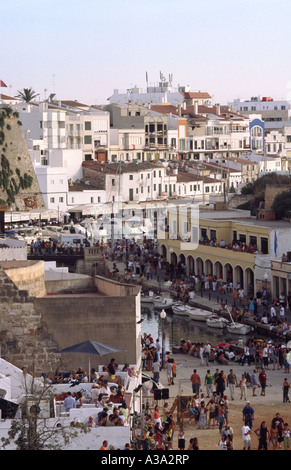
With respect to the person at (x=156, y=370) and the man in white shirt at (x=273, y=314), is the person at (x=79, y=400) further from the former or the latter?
the man in white shirt at (x=273, y=314)

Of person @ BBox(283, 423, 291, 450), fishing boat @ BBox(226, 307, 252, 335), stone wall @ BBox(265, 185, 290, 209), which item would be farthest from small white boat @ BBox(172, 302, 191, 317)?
person @ BBox(283, 423, 291, 450)

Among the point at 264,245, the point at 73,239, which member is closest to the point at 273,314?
the point at 264,245

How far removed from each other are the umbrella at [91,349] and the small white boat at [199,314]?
21.0m

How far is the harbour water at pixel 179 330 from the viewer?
44.2 m

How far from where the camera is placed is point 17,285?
92.2ft

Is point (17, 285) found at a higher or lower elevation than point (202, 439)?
higher

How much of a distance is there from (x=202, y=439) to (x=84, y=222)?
4865 cm

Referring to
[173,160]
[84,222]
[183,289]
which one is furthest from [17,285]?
[173,160]

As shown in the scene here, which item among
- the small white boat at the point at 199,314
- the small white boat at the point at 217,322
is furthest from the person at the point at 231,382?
the small white boat at the point at 199,314

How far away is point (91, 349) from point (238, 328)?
62.2 ft

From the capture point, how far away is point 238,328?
44594 millimetres

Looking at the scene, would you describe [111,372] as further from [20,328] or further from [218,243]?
[218,243]
